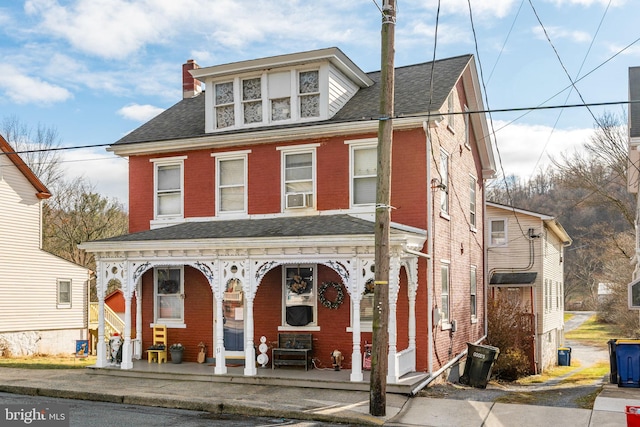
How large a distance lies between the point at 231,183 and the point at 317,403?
296 inches

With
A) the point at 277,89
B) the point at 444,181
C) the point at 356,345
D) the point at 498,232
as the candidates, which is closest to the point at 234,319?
the point at 356,345

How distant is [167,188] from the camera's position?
63.1ft

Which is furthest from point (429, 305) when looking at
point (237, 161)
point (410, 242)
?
point (237, 161)

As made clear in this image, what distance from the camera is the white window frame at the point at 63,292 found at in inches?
1069

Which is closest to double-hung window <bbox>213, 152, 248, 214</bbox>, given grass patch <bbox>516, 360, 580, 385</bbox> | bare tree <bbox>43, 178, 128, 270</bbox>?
grass patch <bbox>516, 360, 580, 385</bbox>

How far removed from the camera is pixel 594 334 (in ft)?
165

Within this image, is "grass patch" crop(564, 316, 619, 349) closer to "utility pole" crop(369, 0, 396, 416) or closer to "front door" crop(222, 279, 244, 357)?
"front door" crop(222, 279, 244, 357)

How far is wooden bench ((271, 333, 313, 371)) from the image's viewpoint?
53.3 ft

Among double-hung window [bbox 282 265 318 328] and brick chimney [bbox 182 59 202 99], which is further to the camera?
brick chimney [bbox 182 59 202 99]

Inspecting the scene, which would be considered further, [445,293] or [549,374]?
[549,374]

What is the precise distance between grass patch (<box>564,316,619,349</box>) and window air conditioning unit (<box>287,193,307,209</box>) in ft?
106

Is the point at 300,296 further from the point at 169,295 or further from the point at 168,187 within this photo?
the point at 168,187

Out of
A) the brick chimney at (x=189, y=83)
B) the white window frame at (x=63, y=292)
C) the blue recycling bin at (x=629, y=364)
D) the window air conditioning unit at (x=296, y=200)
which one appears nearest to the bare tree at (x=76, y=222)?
the white window frame at (x=63, y=292)

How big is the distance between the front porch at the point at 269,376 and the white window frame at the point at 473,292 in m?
6.35
